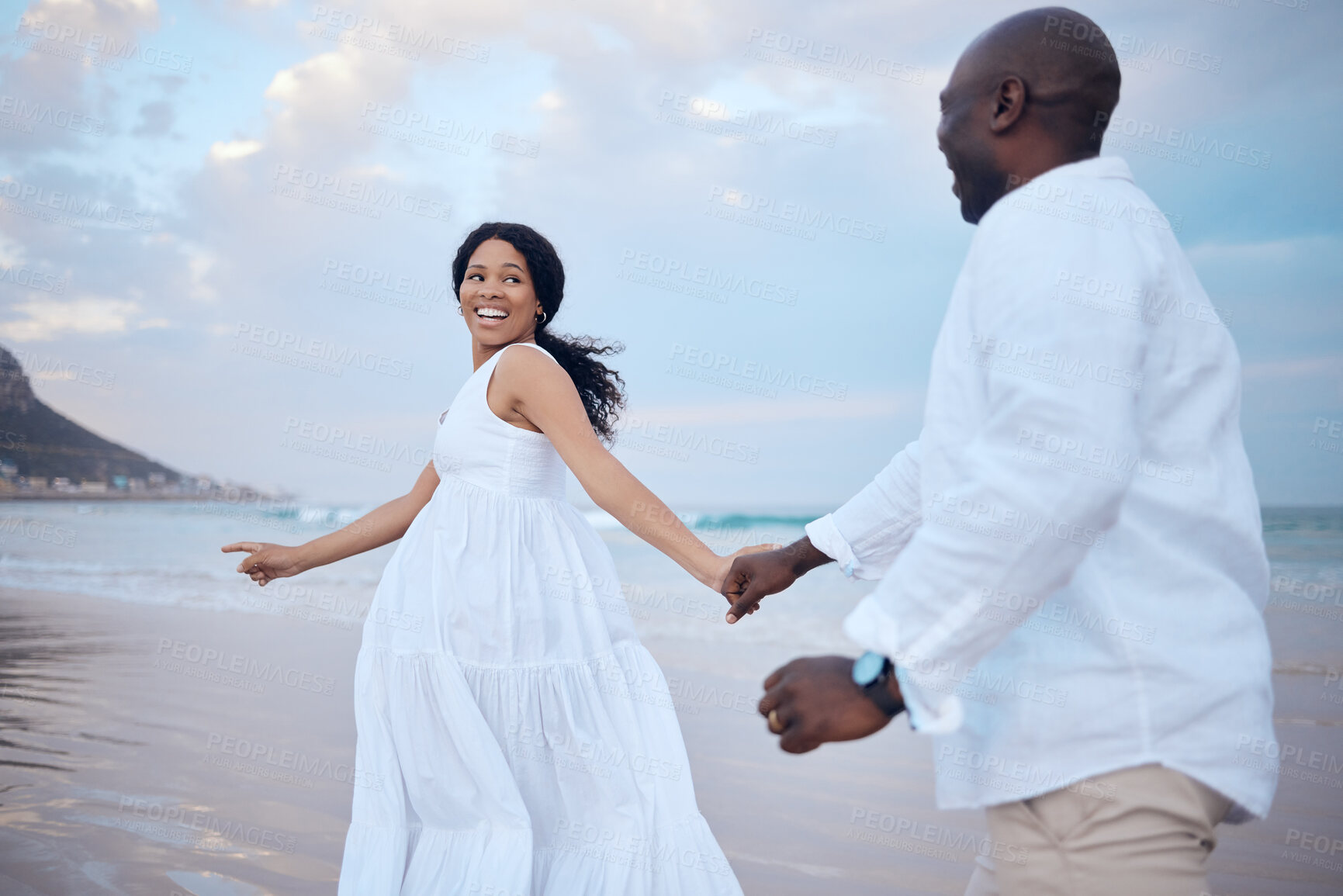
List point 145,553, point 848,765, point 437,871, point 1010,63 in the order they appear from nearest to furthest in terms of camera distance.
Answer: point 1010,63 → point 437,871 → point 848,765 → point 145,553

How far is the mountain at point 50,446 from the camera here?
21.8 meters

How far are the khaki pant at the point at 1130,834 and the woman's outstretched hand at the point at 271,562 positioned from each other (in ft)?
9.59

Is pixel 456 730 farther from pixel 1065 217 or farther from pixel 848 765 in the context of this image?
pixel 848 765

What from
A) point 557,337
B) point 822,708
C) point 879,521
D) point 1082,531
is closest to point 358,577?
point 557,337

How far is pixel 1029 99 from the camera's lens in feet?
Answer: 4.50

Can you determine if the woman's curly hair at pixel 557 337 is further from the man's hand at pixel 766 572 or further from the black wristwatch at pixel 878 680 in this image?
the black wristwatch at pixel 878 680

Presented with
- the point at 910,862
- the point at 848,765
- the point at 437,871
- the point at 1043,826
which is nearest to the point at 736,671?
the point at 848,765

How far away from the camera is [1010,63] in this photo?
1.38 m

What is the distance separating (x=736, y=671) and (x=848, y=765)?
2.91 m

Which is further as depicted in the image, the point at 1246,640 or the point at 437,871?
the point at 437,871

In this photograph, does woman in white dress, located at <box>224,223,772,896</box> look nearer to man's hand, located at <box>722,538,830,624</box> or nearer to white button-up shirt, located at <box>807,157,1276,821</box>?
man's hand, located at <box>722,538,830,624</box>

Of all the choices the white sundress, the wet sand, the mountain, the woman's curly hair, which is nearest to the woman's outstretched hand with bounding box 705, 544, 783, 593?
the white sundress

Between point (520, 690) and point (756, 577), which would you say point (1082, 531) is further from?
point (520, 690)

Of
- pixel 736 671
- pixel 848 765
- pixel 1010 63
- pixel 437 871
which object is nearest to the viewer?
pixel 1010 63
